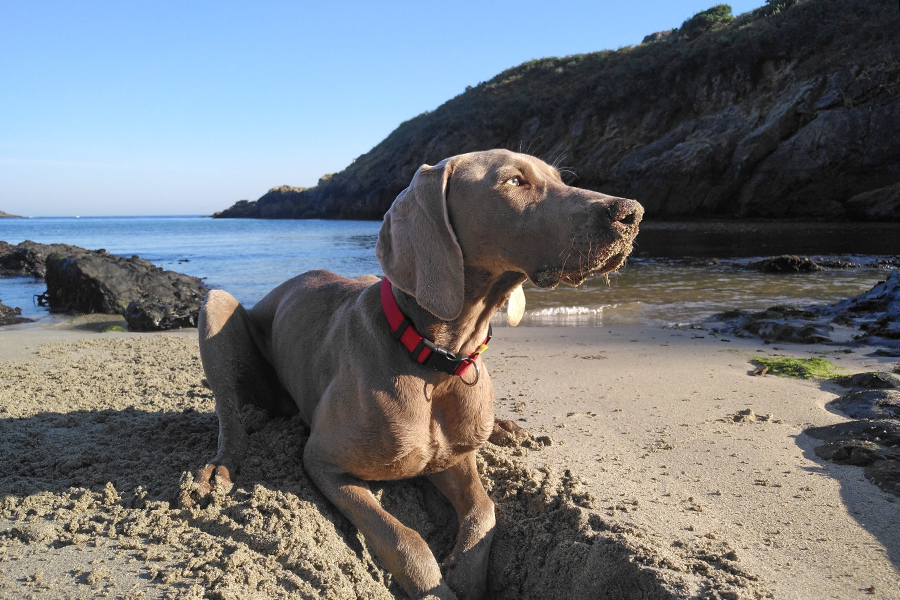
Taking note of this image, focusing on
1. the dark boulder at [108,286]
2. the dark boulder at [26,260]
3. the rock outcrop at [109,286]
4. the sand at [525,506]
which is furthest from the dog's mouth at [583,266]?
the dark boulder at [26,260]

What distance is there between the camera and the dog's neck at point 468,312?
8.20ft

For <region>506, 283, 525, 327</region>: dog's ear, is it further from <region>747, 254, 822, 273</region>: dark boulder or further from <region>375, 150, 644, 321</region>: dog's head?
<region>747, 254, 822, 273</region>: dark boulder

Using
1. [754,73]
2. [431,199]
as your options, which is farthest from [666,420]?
[754,73]

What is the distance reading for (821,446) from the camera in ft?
11.0

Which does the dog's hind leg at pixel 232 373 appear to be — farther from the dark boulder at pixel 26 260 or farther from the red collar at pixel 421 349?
the dark boulder at pixel 26 260

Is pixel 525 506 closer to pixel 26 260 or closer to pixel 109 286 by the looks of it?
pixel 109 286

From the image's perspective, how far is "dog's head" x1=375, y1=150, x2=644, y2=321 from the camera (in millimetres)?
2135

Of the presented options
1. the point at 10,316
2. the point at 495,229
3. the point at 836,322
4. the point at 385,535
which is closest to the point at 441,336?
the point at 495,229

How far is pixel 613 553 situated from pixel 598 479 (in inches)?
29.0

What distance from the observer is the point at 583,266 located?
214 centimetres

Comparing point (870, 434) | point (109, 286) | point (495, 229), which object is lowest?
point (870, 434)

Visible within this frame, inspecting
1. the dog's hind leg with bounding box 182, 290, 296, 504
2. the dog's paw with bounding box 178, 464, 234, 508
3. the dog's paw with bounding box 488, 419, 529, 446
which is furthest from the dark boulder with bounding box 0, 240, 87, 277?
the dog's paw with bounding box 488, 419, 529, 446

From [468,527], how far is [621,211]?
146 cm

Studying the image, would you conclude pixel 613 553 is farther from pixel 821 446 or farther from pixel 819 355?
pixel 819 355
